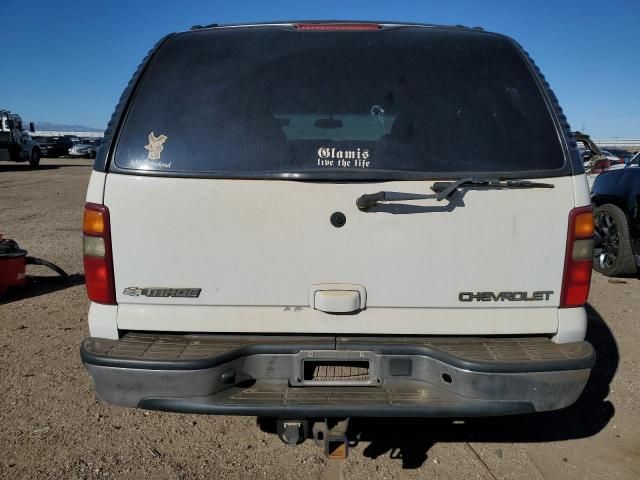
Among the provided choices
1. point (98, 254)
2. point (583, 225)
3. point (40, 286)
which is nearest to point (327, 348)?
point (98, 254)

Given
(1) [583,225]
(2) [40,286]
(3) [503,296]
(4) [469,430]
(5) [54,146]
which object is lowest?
(5) [54,146]

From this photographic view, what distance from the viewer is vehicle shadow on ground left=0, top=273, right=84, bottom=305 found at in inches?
234

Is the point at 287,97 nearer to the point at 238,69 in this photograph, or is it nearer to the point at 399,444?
the point at 238,69

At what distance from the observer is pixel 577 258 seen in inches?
98.0

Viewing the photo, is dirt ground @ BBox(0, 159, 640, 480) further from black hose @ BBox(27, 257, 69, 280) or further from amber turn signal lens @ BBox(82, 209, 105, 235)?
black hose @ BBox(27, 257, 69, 280)

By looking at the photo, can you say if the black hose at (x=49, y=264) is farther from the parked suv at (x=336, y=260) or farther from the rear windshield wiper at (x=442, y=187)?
the rear windshield wiper at (x=442, y=187)

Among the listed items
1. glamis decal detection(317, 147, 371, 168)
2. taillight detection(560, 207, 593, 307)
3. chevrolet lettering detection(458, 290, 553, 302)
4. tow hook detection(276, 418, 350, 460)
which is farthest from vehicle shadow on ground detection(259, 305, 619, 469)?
glamis decal detection(317, 147, 371, 168)

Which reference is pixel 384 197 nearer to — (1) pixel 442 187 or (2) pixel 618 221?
(1) pixel 442 187

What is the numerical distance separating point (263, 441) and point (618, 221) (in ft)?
17.8

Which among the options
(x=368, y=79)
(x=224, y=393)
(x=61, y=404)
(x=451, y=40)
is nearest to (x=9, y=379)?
(x=61, y=404)

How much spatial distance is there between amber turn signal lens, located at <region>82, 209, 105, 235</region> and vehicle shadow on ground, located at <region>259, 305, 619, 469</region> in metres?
1.63

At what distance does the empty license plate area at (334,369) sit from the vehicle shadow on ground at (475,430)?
25.2 inches

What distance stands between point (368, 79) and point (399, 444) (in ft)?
6.69

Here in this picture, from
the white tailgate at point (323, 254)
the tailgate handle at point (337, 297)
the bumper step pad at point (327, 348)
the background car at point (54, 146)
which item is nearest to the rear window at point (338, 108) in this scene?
the white tailgate at point (323, 254)
